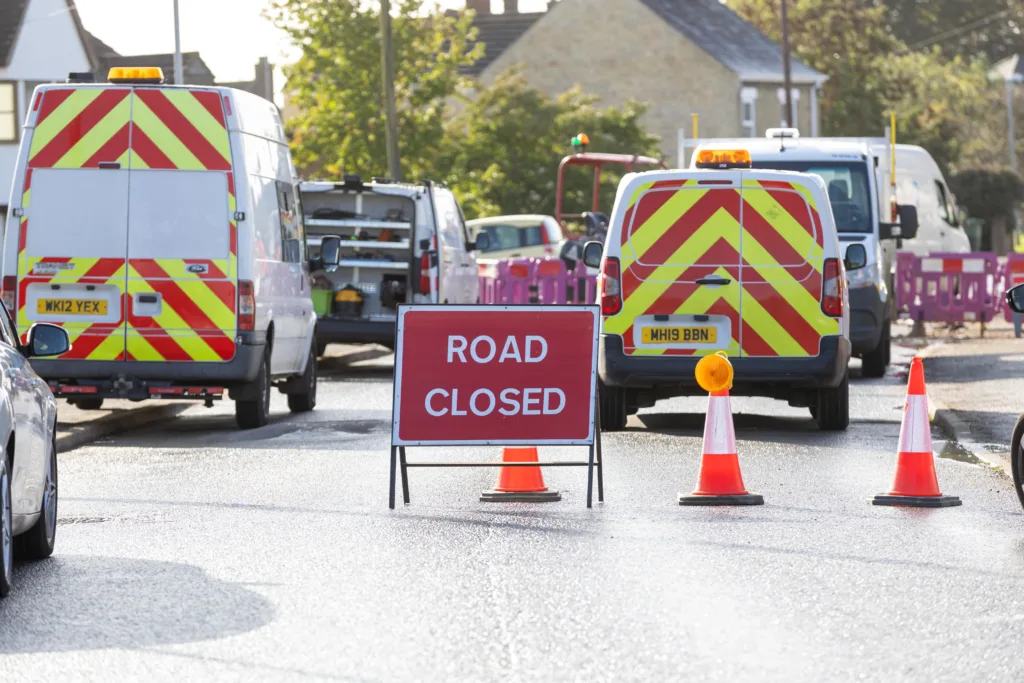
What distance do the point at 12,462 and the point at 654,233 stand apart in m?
7.75

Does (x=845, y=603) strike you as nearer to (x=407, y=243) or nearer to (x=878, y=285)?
(x=878, y=285)

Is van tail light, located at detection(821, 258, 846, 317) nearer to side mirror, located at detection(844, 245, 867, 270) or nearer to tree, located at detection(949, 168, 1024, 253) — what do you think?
side mirror, located at detection(844, 245, 867, 270)

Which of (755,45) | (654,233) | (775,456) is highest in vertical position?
(755,45)

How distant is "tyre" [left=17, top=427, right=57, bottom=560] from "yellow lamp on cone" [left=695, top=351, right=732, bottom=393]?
3384mm

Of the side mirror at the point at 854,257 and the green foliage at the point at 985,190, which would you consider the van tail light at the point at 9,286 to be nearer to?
the side mirror at the point at 854,257

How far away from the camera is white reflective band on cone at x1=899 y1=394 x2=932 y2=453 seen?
11094 millimetres

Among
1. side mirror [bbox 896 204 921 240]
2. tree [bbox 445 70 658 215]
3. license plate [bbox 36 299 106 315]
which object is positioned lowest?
license plate [bbox 36 299 106 315]

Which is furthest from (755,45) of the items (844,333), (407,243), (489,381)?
(489,381)

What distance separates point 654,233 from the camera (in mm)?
15547

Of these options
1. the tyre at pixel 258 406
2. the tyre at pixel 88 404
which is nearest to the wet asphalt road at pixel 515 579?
the tyre at pixel 258 406

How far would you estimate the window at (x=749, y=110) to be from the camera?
230ft

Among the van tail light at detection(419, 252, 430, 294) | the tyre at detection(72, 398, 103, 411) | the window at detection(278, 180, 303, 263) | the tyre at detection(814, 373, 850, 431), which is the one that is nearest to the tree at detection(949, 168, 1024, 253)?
the van tail light at detection(419, 252, 430, 294)

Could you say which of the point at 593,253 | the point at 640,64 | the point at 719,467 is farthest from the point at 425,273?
the point at 640,64

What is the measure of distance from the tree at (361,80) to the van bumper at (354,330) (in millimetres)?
22552
